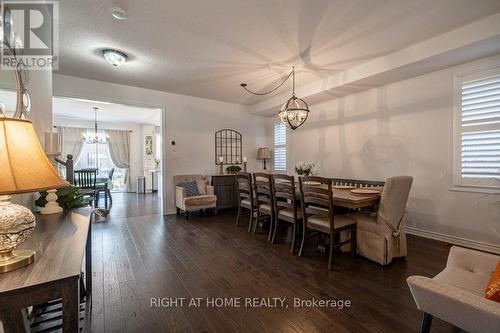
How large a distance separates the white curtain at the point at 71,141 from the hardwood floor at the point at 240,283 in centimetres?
537

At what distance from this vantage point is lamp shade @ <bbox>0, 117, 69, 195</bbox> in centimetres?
81

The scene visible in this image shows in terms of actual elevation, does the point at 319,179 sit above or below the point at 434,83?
below

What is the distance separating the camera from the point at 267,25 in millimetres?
2465

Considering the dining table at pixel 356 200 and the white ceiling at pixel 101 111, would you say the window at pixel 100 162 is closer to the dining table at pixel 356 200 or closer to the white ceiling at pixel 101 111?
the white ceiling at pixel 101 111

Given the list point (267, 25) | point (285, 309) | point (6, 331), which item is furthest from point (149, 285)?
→ point (267, 25)

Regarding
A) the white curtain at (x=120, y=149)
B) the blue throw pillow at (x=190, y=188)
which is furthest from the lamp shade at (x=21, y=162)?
the white curtain at (x=120, y=149)

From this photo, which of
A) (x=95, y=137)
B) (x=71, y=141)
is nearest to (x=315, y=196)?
(x=95, y=137)

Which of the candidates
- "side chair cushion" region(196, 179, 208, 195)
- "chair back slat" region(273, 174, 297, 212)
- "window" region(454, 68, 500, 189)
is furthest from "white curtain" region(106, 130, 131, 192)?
"window" region(454, 68, 500, 189)

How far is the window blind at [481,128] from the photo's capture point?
2.75 m

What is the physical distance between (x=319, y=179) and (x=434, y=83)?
2.52m

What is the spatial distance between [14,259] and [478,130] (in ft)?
14.6

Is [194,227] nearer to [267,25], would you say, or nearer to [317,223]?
[317,223]

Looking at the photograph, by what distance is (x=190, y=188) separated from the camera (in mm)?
4617

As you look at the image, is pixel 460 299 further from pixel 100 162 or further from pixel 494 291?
pixel 100 162
